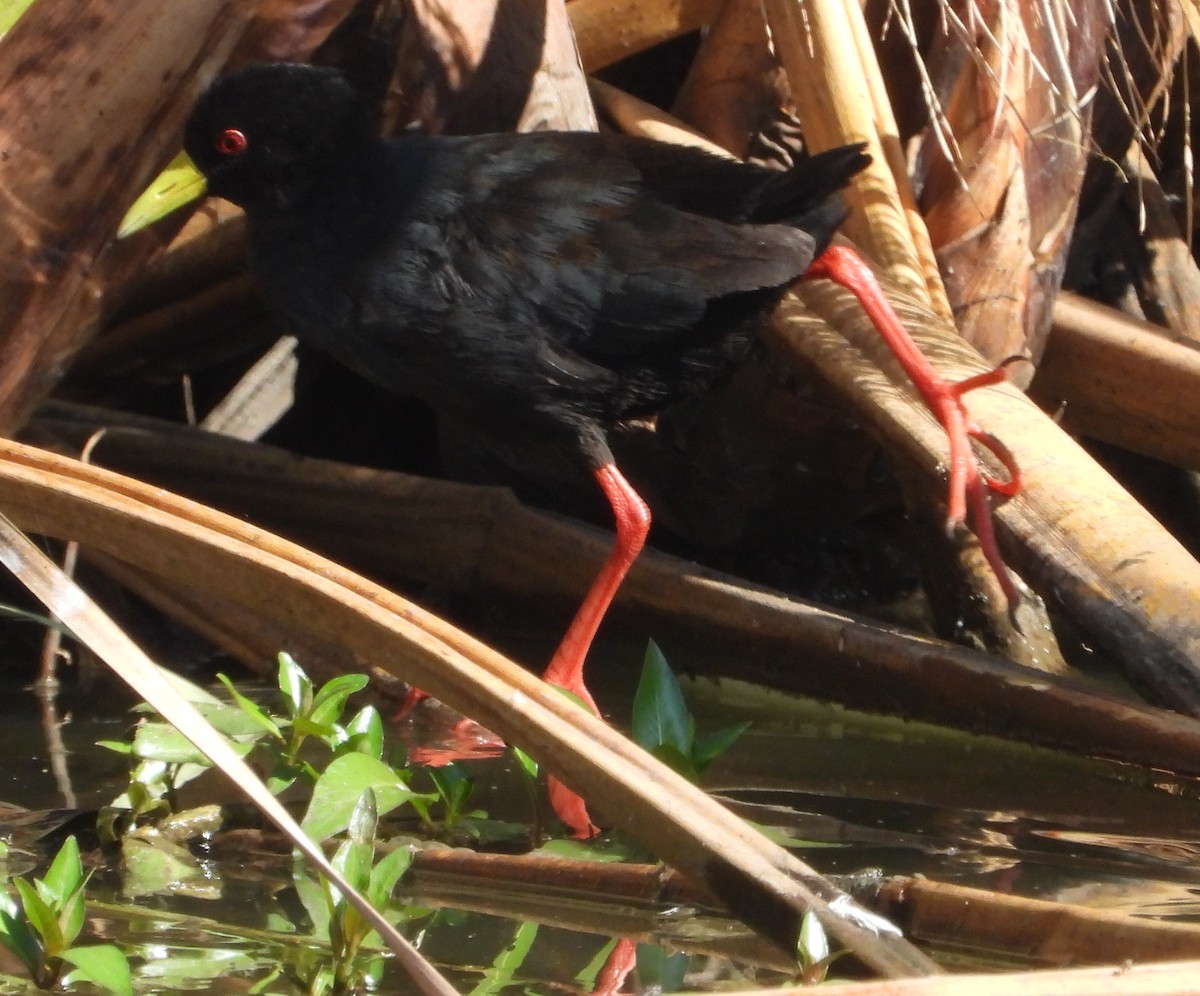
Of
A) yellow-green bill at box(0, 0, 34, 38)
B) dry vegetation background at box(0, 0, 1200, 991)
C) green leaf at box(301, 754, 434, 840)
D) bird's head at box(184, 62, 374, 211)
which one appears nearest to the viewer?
green leaf at box(301, 754, 434, 840)

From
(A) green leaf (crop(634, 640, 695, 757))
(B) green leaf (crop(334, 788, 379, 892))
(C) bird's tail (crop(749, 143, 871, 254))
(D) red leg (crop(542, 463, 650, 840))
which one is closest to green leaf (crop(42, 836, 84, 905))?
(B) green leaf (crop(334, 788, 379, 892))

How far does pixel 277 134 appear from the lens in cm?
241

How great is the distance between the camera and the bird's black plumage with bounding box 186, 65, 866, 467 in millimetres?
2234

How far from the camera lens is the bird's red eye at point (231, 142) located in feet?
7.73

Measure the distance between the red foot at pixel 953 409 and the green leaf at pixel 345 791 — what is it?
102 cm

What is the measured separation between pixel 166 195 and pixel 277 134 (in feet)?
0.65

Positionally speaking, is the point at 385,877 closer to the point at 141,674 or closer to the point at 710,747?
the point at 141,674

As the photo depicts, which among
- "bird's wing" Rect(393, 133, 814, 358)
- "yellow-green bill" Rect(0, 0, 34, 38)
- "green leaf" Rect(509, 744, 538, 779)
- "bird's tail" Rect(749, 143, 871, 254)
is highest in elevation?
"yellow-green bill" Rect(0, 0, 34, 38)

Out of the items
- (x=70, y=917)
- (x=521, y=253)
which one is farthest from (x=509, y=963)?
(x=521, y=253)

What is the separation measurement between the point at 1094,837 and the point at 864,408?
88cm

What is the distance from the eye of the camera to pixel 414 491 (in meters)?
2.79

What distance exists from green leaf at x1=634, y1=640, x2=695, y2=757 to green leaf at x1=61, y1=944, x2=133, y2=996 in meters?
0.63

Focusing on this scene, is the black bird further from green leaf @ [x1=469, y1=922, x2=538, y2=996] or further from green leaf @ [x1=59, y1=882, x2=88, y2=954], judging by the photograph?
green leaf @ [x1=59, y1=882, x2=88, y2=954]

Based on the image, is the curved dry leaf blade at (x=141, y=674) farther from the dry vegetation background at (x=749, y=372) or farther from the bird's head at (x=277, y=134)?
the bird's head at (x=277, y=134)
